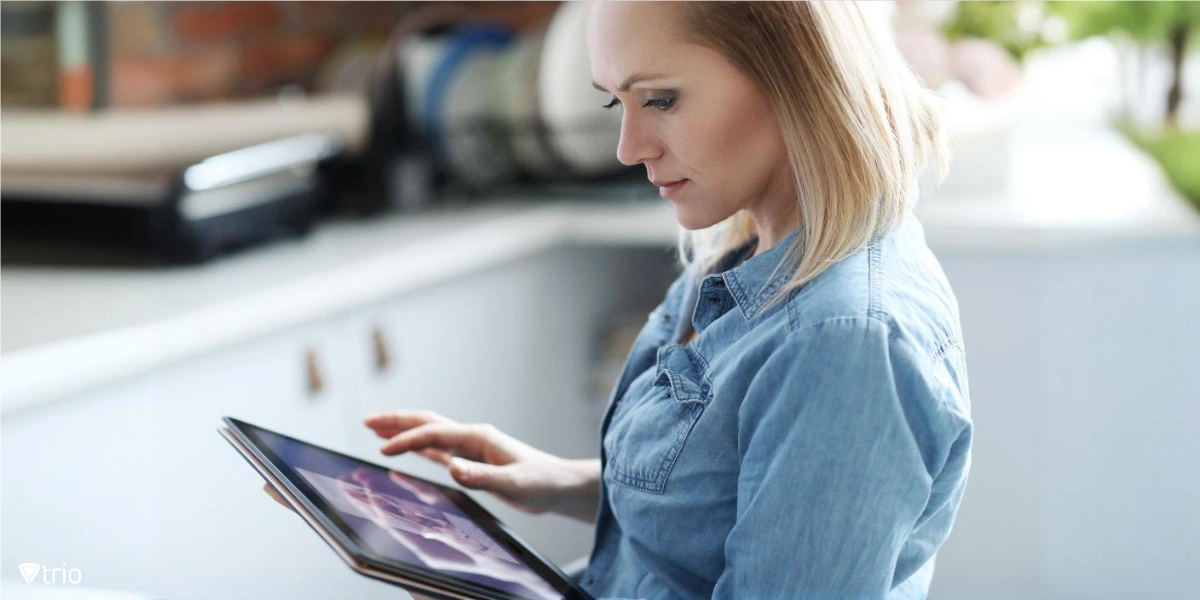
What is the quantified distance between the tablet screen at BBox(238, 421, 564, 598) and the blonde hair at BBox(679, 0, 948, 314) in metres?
0.23

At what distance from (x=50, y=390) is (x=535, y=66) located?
0.98 m

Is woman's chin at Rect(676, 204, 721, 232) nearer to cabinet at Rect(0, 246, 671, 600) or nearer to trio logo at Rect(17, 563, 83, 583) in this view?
cabinet at Rect(0, 246, 671, 600)

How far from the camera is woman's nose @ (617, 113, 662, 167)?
0.71m

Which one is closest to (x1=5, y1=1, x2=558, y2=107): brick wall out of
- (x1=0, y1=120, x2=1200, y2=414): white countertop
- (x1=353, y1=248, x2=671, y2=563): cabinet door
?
(x1=0, y1=120, x2=1200, y2=414): white countertop

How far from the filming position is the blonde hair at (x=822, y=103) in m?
0.65

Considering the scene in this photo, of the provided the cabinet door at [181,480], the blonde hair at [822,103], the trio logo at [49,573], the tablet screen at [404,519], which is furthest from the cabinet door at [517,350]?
the blonde hair at [822,103]

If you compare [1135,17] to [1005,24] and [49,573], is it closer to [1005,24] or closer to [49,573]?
[1005,24]

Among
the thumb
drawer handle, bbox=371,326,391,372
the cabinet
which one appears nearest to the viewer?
the thumb

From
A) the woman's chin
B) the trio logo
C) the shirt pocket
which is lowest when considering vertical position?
the trio logo

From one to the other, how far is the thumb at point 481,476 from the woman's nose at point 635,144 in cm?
29

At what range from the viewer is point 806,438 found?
0.58 m

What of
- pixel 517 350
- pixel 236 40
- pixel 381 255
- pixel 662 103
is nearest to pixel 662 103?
pixel 662 103

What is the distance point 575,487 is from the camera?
3.05 feet

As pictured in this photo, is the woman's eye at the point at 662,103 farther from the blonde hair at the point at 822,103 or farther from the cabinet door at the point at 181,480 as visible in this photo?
the cabinet door at the point at 181,480
